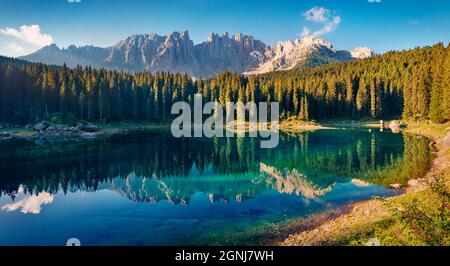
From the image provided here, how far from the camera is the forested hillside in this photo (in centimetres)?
9538

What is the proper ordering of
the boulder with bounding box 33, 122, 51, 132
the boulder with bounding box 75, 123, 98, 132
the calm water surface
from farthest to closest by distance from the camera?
1. the boulder with bounding box 75, 123, 98, 132
2. the boulder with bounding box 33, 122, 51, 132
3. the calm water surface

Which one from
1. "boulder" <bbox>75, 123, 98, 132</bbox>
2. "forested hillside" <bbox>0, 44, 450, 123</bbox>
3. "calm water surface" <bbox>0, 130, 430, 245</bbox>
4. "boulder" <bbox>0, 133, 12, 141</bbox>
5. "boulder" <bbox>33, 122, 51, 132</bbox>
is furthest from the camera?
"forested hillside" <bbox>0, 44, 450, 123</bbox>

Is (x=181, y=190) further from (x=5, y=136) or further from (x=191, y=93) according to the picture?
(x=191, y=93)

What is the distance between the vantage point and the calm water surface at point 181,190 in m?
20.5

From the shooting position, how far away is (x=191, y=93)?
141 meters

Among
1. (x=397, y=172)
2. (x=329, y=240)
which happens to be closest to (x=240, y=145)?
(x=397, y=172)

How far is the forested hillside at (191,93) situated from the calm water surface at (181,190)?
157 feet

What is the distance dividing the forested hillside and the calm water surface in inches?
1879

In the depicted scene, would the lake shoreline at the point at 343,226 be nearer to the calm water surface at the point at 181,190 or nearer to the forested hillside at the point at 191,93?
the calm water surface at the point at 181,190

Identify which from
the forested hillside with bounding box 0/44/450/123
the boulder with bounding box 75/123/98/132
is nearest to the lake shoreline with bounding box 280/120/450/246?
the forested hillside with bounding box 0/44/450/123

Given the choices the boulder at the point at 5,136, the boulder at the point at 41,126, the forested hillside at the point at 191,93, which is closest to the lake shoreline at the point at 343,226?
the forested hillside at the point at 191,93

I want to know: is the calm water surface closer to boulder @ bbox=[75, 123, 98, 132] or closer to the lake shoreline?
the lake shoreline

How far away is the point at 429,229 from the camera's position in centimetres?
875
